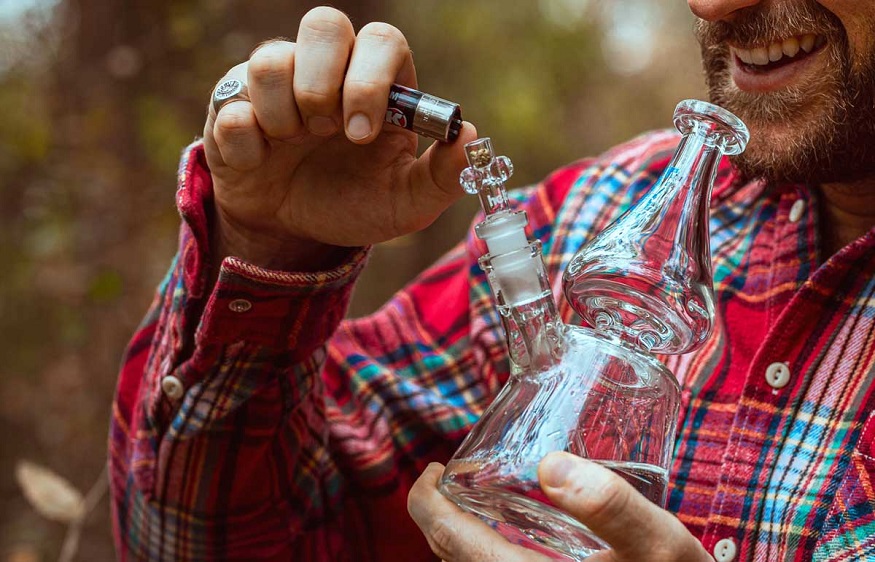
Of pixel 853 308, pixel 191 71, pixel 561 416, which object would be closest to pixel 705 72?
Answer: pixel 853 308

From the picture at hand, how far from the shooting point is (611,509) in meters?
→ 0.75

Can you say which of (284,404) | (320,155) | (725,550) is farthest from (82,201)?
(725,550)

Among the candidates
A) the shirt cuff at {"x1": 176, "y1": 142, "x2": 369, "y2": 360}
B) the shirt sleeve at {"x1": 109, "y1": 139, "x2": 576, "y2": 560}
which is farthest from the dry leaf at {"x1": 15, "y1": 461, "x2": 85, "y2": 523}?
the shirt cuff at {"x1": 176, "y1": 142, "x2": 369, "y2": 360}

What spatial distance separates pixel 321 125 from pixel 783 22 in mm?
583

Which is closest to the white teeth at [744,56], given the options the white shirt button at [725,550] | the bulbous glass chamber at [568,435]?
the bulbous glass chamber at [568,435]

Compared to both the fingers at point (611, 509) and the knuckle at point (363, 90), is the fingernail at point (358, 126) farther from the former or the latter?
the fingers at point (611, 509)

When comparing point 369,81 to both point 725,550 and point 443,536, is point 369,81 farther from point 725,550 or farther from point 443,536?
point 725,550

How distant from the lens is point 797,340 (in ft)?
3.92

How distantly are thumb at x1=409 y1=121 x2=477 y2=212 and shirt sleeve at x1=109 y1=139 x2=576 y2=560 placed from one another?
0.15m

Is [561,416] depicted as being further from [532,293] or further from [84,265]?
[84,265]

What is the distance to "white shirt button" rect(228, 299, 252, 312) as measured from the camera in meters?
1.14

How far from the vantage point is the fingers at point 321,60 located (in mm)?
950

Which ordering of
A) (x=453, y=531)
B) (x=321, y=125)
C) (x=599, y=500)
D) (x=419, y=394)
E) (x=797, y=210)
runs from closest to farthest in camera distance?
(x=599, y=500), (x=453, y=531), (x=321, y=125), (x=797, y=210), (x=419, y=394)

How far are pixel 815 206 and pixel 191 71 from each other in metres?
1.84
